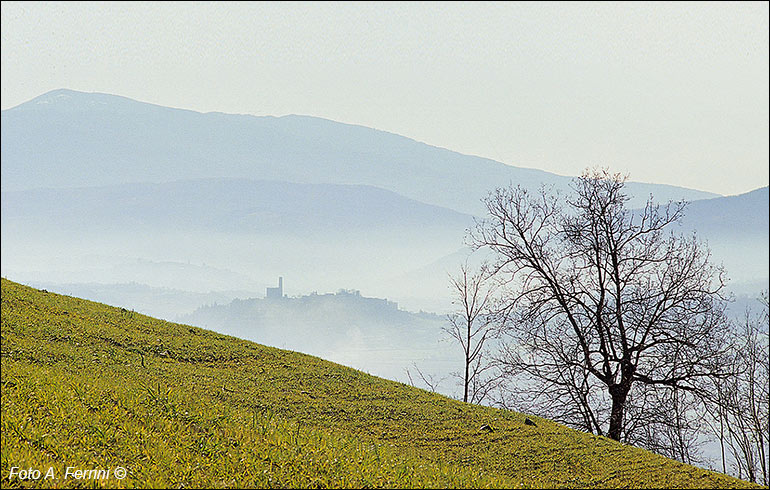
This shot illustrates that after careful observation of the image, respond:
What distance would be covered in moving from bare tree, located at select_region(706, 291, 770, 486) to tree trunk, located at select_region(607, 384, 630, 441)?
9.46 feet

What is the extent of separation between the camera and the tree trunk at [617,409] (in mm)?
21344

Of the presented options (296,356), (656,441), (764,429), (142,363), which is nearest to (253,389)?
(142,363)

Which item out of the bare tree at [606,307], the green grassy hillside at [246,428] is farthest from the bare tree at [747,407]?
the green grassy hillside at [246,428]

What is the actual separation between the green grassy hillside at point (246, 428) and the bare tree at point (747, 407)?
502 inches

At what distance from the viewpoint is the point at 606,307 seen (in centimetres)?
2206

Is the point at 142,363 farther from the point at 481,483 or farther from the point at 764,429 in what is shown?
the point at 764,429

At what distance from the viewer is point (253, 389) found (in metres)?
15.1

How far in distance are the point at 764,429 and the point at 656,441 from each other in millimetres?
5987

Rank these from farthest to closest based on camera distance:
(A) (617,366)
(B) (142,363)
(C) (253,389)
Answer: (A) (617,366), (B) (142,363), (C) (253,389)

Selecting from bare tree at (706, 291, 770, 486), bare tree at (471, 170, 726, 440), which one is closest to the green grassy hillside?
bare tree at (471, 170, 726, 440)

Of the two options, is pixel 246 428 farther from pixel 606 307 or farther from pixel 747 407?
pixel 747 407

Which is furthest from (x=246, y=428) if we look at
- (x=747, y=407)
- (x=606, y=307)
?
(x=747, y=407)

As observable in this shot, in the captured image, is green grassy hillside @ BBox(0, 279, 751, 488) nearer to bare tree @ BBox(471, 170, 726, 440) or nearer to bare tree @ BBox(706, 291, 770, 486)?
bare tree @ BBox(471, 170, 726, 440)

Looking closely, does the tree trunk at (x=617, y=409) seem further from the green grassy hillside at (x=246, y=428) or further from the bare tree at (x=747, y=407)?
the green grassy hillside at (x=246, y=428)
